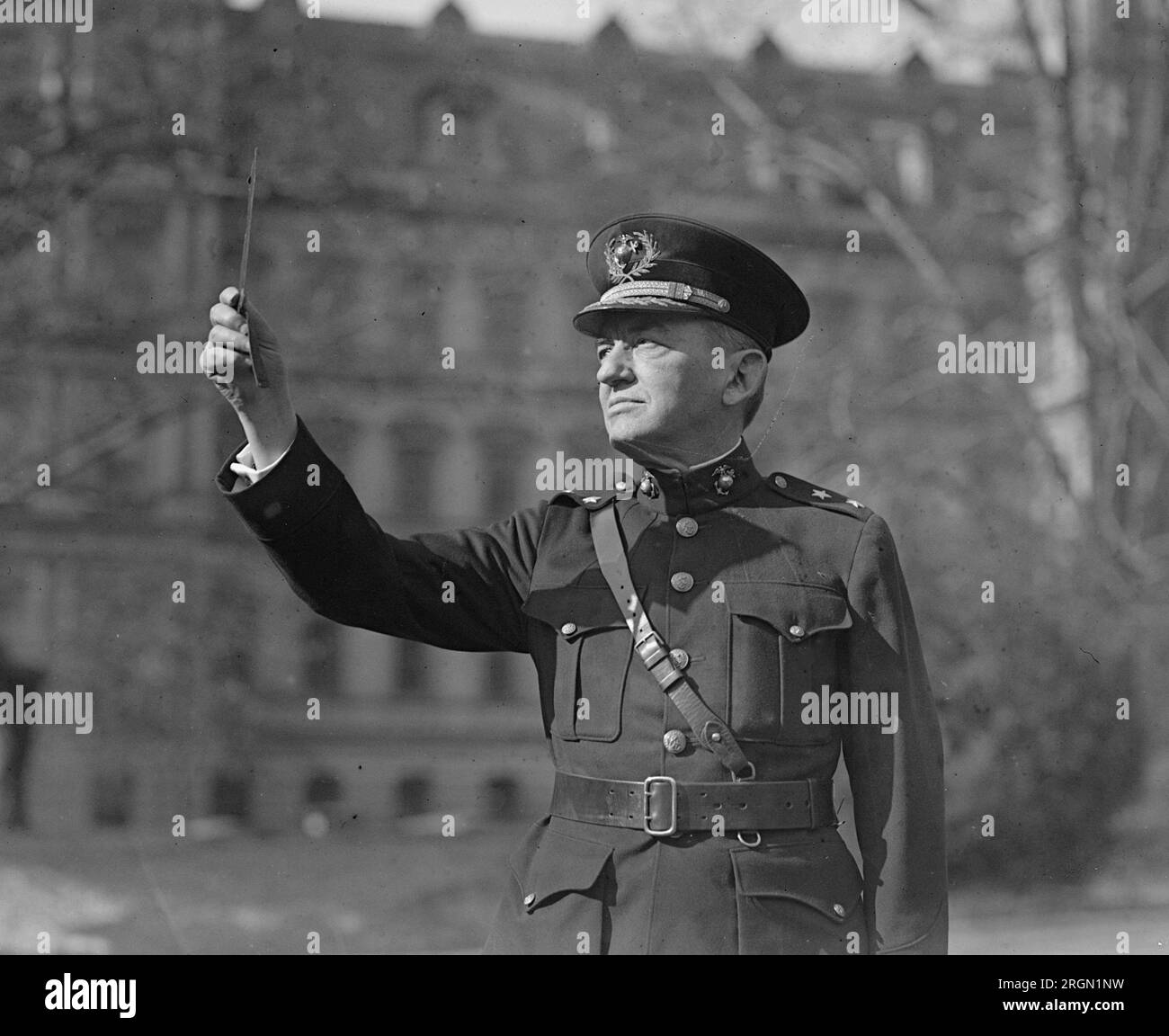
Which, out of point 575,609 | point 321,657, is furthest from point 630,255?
point 321,657

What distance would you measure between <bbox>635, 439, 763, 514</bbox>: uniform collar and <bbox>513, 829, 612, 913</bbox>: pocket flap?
2.02 feet

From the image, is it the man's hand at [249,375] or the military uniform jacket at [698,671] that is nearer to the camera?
the man's hand at [249,375]

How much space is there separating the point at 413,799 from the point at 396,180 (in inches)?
137

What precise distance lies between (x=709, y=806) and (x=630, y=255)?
985 millimetres

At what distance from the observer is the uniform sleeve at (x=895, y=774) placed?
2.50 m

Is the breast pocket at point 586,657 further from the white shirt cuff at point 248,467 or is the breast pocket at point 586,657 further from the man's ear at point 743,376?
the white shirt cuff at point 248,467

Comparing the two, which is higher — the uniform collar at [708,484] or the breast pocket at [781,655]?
the uniform collar at [708,484]

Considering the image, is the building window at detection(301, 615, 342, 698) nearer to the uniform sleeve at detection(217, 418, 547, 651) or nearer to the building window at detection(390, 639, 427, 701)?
the building window at detection(390, 639, 427, 701)

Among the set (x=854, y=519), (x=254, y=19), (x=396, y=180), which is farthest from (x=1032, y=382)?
(x=854, y=519)

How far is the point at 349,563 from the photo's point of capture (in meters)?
2.54

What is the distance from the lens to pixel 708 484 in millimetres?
2723

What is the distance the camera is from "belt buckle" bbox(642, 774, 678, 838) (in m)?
2.47

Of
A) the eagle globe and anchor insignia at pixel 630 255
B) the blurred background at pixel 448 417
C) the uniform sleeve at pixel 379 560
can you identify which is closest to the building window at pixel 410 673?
the blurred background at pixel 448 417

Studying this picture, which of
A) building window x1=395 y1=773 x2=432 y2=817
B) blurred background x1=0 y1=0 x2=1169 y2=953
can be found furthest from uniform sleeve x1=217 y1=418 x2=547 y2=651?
building window x1=395 y1=773 x2=432 y2=817
